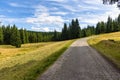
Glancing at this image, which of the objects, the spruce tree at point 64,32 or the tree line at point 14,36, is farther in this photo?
the spruce tree at point 64,32

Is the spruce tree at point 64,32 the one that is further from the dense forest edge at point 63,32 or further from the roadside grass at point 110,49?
the roadside grass at point 110,49

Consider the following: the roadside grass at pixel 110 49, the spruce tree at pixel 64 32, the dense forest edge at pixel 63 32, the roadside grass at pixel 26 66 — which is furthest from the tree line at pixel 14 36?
the roadside grass at pixel 26 66

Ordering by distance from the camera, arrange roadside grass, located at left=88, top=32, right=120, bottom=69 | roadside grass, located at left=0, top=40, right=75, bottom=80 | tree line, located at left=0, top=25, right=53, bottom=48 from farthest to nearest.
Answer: tree line, located at left=0, top=25, right=53, bottom=48, roadside grass, located at left=88, top=32, right=120, bottom=69, roadside grass, located at left=0, top=40, right=75, bottom=80

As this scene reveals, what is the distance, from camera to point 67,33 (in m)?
127

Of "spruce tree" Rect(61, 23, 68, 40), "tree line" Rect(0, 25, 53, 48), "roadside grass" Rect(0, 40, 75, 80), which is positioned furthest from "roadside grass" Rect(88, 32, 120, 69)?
"spruce tree" Rect(61, 23, 68, 40)

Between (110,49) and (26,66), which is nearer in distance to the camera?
(26,66)

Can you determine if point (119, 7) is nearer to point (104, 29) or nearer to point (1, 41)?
point (1, 41)

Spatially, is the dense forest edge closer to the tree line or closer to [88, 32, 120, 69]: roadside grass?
the tree line

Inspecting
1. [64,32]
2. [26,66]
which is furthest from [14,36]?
[26,66]

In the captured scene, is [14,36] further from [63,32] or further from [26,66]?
[26,66]

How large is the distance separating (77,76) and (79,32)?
10879 cm

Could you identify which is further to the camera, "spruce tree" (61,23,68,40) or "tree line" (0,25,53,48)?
"spruce tree" (61,23,68,40)

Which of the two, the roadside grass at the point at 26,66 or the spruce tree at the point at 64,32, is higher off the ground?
the spruce tree at the point at 64,32

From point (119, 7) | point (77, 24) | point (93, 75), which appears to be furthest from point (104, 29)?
point (93, 75)
